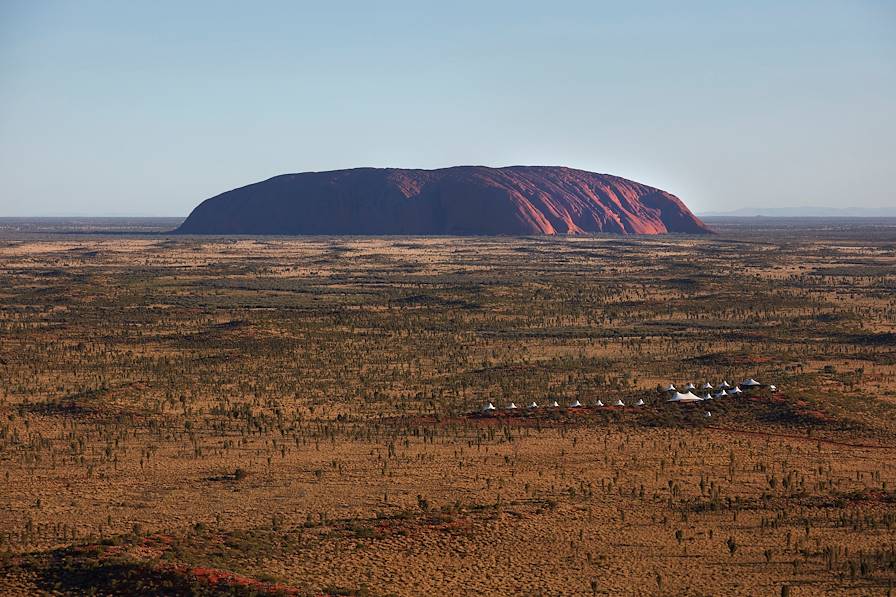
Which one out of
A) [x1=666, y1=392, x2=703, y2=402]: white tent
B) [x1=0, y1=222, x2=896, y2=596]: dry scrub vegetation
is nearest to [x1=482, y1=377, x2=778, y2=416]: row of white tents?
[x1=666, y1=392, x2=703, y2=402]: white tent

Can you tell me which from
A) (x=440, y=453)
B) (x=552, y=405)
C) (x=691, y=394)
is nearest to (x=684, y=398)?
(x=691, y=394)

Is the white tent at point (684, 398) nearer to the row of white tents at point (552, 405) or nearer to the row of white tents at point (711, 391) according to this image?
the row of white tents at point (711, 391)

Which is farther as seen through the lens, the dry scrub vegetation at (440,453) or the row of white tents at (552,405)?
the row of white tents at (552,405)

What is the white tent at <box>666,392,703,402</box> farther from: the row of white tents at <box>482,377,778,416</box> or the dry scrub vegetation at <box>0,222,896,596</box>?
the dry scrub vegetation at <box>0,222,896,596</box>

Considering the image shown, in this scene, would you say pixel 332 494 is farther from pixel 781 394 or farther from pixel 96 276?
pixel 96 276

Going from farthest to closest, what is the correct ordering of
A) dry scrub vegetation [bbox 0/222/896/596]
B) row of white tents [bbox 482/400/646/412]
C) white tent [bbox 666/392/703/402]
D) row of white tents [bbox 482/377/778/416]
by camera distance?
white tent [bbox 666/392/703/402], row of white tents [bbox 482/377/778/416], row of white tents [bbox 482/400/646/412], dry scrub vegetation [bbox 0/222/896/596]

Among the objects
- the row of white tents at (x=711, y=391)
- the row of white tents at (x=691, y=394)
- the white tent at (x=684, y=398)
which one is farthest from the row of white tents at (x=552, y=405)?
the row of white tents at (x=711, y=391)

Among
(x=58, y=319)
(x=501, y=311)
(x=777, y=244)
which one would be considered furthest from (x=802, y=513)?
(x=777, y=244)

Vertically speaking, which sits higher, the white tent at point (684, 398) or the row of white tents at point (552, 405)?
the white tent at point (684, 398)
